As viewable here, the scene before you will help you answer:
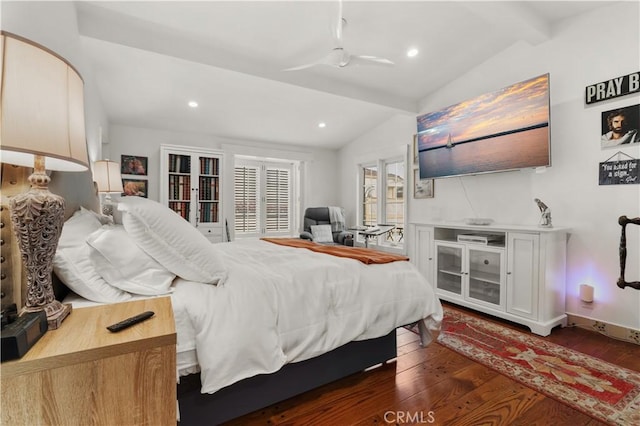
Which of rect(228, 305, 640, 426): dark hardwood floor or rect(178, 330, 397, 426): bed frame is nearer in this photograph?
rect(178, 330, 397, 426): bed frame

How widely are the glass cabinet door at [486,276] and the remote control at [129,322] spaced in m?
2.93

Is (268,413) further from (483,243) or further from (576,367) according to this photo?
(483,243)

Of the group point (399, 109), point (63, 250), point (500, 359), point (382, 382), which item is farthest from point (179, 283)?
point (399, 109)

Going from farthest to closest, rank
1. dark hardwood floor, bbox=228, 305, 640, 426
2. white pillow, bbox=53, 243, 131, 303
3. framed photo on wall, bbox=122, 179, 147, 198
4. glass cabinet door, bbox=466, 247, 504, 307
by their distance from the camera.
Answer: framed photo on wall, bbox=122, 179, 147, 198 → glass cabinet door, bbox=466, 247, 504, 307 → dark hardwood floor, bbox=228, 305, 640, 426 → white pillow, bbox=53, 243, 131, 303

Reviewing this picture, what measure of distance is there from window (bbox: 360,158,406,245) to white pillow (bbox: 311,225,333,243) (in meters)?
0.86

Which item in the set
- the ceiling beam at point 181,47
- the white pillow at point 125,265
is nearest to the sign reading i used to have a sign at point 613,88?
the ceiling beam at point 181,47

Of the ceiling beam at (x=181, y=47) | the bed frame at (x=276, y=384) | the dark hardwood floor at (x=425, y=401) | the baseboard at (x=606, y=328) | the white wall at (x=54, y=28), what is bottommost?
the dark hardwood floor at (x=425, y=401)

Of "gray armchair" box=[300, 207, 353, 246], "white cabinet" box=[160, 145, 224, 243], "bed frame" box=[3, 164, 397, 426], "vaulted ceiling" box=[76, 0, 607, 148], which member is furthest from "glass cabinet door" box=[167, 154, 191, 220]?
"bed frame" box=[3, 164, 397, 426]

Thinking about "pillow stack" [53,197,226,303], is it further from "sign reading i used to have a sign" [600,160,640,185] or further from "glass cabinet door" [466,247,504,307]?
"sign reading i used to have a sign" [600,160,640,185]

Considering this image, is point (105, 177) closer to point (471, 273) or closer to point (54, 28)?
point (54, 28)

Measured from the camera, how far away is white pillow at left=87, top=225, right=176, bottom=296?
1.19m

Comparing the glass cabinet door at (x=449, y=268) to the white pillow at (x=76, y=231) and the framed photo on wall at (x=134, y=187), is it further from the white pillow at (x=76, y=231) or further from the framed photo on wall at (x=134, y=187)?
the framed photo on wall at (x=134, y=187)

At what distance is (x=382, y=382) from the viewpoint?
1785 millimetres

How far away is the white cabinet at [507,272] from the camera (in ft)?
8.28
